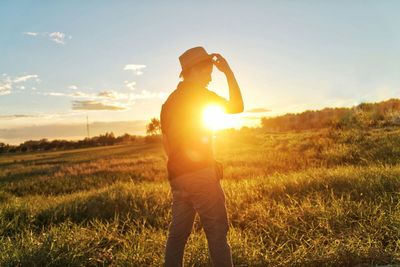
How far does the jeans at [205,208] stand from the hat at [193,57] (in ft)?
3.47

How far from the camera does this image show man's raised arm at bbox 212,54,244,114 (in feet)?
12.6

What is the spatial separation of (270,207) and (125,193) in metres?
3.85

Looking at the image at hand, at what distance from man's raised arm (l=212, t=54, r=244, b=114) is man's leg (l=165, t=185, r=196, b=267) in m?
1.04

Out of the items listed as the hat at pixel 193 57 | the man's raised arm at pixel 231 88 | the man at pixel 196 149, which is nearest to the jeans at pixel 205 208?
the man at pixel 196 149

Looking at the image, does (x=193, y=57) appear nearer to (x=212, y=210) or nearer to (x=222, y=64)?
(x=222, y=64)

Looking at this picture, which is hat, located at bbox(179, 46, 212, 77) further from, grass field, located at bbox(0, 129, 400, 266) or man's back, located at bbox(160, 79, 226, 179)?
grass field, located at bbox(0, 129, 400, 266)

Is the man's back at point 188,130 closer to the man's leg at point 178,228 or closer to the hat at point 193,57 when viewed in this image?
the hat at point 193,57

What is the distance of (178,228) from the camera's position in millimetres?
3893

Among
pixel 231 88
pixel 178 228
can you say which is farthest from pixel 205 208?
pixel 231 88

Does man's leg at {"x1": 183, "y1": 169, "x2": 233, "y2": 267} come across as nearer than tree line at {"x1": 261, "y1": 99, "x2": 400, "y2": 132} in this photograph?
Yes

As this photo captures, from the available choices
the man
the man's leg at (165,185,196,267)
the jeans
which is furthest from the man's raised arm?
the man's leg at (165,185,196,267)

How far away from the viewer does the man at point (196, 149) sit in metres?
3.62

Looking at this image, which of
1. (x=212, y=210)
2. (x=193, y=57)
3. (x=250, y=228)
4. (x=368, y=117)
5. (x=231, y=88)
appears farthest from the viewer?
(x=368, y=117)

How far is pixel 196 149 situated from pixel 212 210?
0.61m
